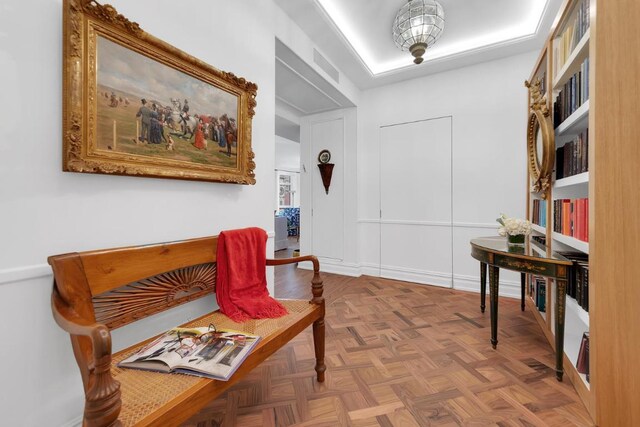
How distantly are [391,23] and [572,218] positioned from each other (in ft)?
8.67

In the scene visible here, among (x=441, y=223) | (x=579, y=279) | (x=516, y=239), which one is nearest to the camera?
(x=579, y=279)

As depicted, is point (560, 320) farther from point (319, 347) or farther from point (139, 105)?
point (139, 105)

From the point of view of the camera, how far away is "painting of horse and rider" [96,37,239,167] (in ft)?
4.40

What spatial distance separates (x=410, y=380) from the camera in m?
1.86

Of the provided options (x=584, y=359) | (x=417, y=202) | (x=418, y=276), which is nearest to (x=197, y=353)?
(x=584, y=359)

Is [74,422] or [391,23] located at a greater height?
[391,23]

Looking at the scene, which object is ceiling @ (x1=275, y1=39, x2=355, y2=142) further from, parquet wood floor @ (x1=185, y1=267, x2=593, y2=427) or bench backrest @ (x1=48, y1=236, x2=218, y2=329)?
parquet wood floor @ (x1=185, y1=267, x2=593, y2=427)

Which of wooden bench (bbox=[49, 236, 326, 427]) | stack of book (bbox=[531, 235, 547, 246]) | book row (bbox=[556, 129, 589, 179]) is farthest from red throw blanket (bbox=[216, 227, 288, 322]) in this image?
stack of book (bbox=[531, 235, 547, 246])

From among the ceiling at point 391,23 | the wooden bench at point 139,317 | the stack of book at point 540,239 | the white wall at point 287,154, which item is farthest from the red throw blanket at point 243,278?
the white wall at point 287,154

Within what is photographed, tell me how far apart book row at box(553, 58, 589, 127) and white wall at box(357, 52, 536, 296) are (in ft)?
4.29

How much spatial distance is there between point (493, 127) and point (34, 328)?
458 centimetres

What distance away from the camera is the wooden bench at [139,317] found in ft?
2.68

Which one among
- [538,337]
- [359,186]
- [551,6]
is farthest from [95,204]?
[551,6]

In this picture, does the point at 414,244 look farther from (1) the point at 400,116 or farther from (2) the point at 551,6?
(2) the point at 551,6
